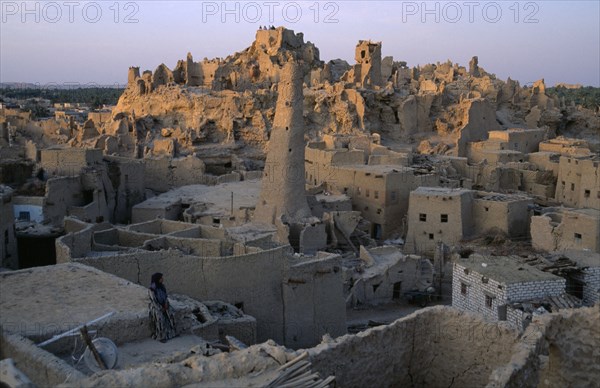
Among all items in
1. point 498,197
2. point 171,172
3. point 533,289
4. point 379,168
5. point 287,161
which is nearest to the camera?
point 533,289

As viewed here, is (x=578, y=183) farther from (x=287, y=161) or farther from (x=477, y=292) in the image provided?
(x=477, y=292)

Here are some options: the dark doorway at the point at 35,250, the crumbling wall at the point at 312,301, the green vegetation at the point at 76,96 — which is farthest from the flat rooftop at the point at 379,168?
the green vegetation at the point at 76,96

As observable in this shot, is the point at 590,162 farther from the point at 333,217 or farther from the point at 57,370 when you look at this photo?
the point at 57,370

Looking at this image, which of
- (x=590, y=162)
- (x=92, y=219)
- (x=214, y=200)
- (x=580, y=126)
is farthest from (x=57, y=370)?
(x=580, y=126)

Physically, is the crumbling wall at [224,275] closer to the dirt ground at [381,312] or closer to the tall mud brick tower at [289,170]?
the dirt ground at [381,312]

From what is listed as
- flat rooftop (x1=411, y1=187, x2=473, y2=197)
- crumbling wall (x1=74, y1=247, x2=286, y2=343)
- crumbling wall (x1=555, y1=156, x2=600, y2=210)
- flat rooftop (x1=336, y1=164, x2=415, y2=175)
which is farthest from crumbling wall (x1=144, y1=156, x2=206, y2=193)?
crumbling wall (x1=74, y1=247, x2=286, y2=343)

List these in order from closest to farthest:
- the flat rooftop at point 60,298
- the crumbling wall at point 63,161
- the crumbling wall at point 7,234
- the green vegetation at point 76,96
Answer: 1. the flat rooftop at point 60,298
2. the crumbling wall at point 7,234
3. the crumbling wall at point 63,161
4. the green vegetation at point 76,96

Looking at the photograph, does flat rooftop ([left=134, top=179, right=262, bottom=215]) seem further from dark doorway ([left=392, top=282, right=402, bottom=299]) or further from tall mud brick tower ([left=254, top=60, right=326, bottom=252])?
dark doorway ([left=392, top=282, right=402, bottom=299])

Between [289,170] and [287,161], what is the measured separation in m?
0.25

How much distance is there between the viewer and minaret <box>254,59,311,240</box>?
58.9ft

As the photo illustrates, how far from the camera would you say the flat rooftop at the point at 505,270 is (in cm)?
1310

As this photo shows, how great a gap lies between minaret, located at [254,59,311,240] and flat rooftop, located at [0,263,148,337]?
28.6ft

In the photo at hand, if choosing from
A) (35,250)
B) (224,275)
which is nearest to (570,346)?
(224,275)

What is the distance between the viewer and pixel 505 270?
1362 centimetres
